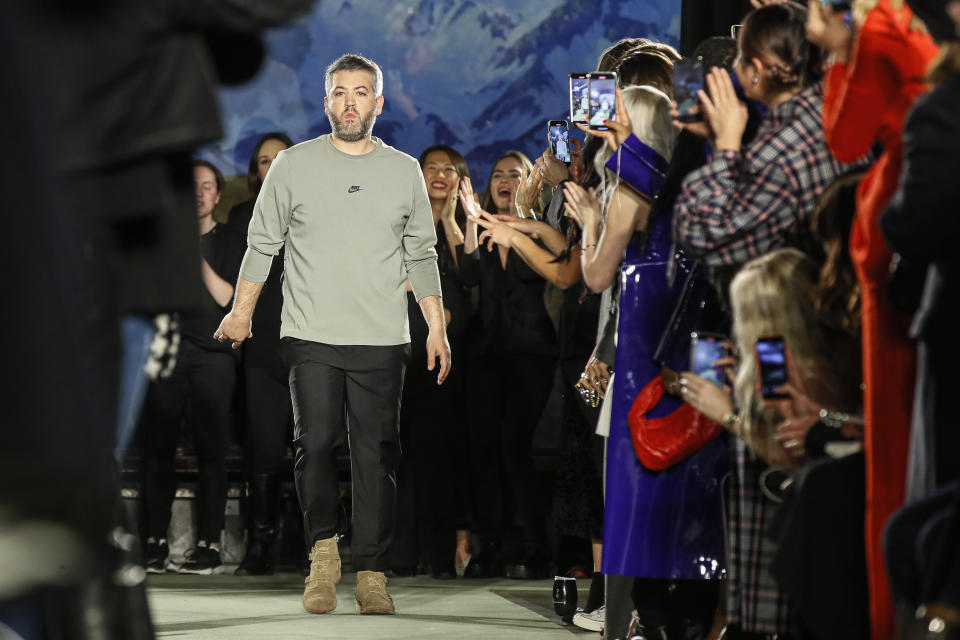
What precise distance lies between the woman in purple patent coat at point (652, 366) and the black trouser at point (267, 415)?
3012mm

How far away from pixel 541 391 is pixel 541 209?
0.90 meters

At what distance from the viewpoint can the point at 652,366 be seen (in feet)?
11.6

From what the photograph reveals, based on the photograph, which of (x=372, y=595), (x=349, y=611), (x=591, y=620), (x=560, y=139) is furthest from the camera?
(x=349, y=611)

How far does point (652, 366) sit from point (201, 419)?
3.43m

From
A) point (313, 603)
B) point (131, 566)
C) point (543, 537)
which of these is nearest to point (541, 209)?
point (543, 537)

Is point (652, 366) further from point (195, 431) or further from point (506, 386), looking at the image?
point (195, 431)

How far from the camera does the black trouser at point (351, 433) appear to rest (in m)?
5.12

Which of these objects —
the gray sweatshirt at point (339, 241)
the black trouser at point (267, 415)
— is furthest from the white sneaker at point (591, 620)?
the black trouser at point (267, 415)

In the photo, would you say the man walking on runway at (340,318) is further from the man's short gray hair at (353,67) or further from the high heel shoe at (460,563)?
the high heel shoe at (460,563)

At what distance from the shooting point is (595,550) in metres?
4.70

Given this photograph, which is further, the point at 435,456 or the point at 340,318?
the point at 435,456

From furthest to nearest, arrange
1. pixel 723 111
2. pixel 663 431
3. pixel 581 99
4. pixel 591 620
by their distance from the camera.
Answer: pixel 591 620 < pixel 581 99 < pixel 663 431 < pixel 723 111

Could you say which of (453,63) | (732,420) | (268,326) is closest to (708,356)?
(732,420)

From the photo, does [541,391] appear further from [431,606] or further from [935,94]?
[935,94]
